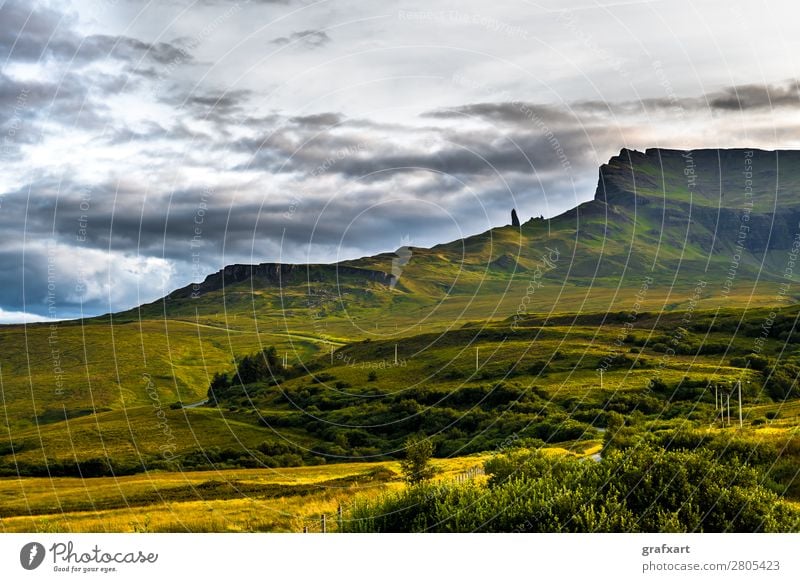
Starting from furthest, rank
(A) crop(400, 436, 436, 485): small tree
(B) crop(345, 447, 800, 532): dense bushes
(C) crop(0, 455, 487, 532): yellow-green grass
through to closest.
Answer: (A) crop(400, 436, 436, 485): small tree
(C) crop(0, 455, 487, 532): yellow-green grass
(B) crop(345, 447, 800, 532): dense bushes

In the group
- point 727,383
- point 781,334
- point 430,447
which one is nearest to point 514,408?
point 727,383

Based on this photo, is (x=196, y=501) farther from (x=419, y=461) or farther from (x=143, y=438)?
(x=143, y=438)

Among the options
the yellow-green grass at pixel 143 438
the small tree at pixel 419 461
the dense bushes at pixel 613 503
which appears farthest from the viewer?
the yellow-green grass at pixel 143 438

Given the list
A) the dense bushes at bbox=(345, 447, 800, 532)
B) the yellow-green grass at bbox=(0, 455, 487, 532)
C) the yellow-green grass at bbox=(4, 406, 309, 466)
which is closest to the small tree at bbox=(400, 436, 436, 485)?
the yellow-green grass at bbox=(0, 455, 487, 532)

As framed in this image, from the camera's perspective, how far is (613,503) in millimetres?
21297

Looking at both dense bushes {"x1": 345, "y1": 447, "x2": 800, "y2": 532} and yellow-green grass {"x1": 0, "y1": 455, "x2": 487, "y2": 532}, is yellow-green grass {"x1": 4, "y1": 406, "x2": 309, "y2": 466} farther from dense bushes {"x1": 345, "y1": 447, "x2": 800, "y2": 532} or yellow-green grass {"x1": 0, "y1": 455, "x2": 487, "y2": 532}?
dense bushes {"x1": 345, "y1": 447, "x2": 800, "y2": 532}

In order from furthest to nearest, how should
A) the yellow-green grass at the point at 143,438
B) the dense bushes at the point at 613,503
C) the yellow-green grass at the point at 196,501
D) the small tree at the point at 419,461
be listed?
the yellow-green grass at the point at 143,438 < the small tree at the point at 419,461 < the yellow-green grass at the point at 196,501 < the dense bushes at the point at 613,503

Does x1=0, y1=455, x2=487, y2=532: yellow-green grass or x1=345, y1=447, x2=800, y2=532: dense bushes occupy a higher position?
x1=345, y1=447, x2=800, y2=532: dense bushes

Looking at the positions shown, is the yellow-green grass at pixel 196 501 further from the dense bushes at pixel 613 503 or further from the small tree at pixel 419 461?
the dense bushes at pixel 613 503

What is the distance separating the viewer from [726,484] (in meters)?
22.3

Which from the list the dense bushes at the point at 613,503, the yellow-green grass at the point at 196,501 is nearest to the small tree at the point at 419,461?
the yellow-green grass at the point at 196,501

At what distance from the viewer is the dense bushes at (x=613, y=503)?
20.9 m

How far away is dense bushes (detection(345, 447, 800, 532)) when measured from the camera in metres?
20.9
